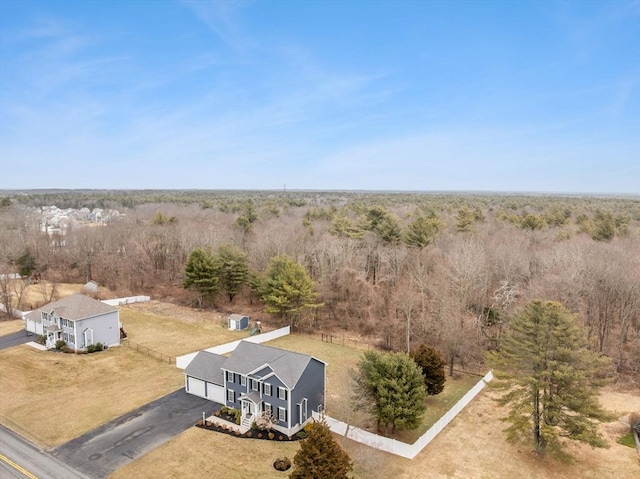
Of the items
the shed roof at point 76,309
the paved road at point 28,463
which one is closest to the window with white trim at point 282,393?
the paved road at point 28,463

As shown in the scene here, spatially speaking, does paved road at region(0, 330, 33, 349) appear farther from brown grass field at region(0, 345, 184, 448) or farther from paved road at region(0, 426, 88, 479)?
paved road at region(0, 426, 88, 479)

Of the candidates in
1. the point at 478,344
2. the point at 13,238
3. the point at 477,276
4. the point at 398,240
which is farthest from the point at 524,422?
the point at 13,238

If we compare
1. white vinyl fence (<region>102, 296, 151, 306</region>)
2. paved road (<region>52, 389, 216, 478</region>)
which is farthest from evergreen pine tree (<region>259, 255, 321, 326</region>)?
white vinyl fence (<region>102, 296, 151, 306</region>)

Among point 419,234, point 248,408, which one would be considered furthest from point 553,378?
point 419,234

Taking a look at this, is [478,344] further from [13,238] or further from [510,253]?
[13,238]

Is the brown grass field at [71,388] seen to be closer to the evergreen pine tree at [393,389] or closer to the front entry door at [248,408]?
the front entry door at [248,408]

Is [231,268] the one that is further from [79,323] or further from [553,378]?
[553,378]
